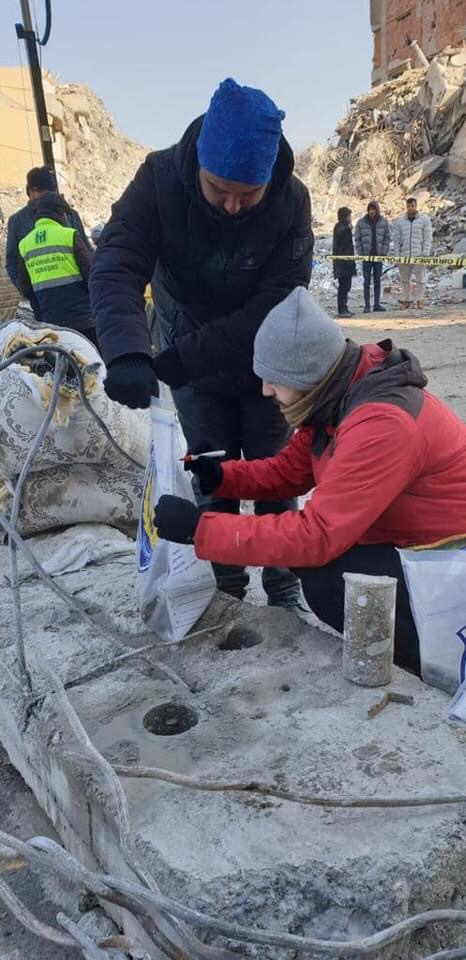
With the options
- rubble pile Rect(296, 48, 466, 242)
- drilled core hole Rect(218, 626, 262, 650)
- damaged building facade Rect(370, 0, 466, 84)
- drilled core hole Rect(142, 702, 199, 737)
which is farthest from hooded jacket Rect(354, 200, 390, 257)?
damaged building facade Rect(370, 0, 466, 84)

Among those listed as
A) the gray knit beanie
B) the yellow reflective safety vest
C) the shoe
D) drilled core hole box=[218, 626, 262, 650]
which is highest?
the yellow reflective safety vest

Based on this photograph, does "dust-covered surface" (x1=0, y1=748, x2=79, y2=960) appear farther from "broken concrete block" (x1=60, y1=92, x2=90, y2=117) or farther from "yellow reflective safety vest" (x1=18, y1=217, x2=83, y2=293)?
"broken concrete block" (x1=60, y1=92, x2=90, y2=117)

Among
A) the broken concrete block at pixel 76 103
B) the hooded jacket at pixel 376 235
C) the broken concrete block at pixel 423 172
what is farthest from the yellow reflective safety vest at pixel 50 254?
the broken concrete block at pixel 76 103

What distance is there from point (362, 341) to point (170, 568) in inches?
320

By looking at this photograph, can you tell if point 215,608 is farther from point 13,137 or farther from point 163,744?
point 13,137

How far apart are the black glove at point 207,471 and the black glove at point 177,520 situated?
347mm

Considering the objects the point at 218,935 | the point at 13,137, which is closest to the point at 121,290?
the point at 218,935

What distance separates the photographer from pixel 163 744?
1.86 meters

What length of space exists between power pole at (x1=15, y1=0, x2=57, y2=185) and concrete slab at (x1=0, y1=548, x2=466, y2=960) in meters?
6.04

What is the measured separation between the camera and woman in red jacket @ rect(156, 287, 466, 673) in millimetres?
2000

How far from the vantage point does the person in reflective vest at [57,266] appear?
4879mm

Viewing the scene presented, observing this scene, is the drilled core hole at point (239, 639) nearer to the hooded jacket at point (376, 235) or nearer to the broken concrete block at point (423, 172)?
the hooded jacket at point (376, 235)

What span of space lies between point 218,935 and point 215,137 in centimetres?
188

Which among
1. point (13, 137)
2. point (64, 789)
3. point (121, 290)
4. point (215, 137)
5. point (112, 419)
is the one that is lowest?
point (64, 789)
